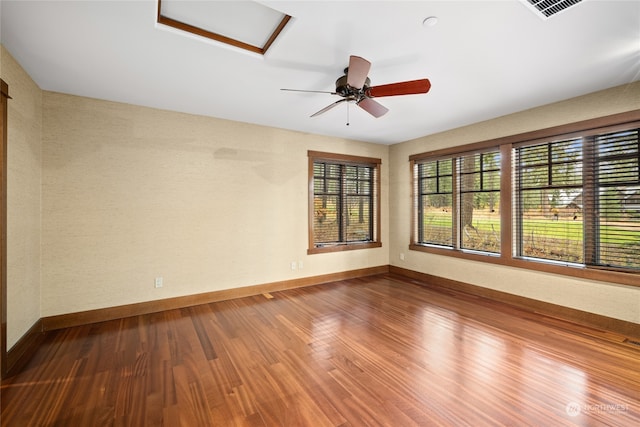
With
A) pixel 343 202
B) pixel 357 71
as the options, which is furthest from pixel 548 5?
pixel 343 202

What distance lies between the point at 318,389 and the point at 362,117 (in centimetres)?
353

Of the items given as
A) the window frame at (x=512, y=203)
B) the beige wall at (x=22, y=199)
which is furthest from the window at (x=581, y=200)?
the beige wall at (x=22, y=199)

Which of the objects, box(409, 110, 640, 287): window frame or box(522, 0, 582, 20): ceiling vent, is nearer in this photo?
box(522, 0, 582, 20): ceiling vent

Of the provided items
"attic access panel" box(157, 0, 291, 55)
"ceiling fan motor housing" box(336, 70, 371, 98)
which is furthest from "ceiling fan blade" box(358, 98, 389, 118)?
"attic access panel" box(157, 0, 291, 55)

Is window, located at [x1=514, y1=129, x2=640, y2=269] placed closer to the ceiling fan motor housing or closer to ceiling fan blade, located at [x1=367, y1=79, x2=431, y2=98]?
ceiling fan blade, located at [x1=367, y1=79, x2=431, y2=98]

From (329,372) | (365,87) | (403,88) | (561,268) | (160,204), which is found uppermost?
(365,87)

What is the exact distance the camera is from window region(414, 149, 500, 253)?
14.3 ft

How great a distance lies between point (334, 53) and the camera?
2.39 metres

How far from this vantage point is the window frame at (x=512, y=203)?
10.2 ft

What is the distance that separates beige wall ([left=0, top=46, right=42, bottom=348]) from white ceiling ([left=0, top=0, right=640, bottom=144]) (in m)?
0.23

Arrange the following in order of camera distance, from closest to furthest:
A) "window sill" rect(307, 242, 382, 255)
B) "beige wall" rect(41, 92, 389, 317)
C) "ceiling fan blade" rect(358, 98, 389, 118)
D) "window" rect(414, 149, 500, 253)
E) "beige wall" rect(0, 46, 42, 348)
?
"beige wall" rect(0, 46, 42, 348)
"ceiling fan blade" rect(358, 98, 389, 118)
"beige wall" rect(41, 92, 389, 317)
"window" rect(414, 149, 500, 253)
"window sill" rect(307, 242, 382, 255)

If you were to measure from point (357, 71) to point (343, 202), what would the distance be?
11.0ft

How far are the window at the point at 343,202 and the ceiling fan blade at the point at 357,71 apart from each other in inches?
105

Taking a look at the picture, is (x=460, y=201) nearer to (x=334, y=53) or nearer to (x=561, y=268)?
(x=561, y=268)
